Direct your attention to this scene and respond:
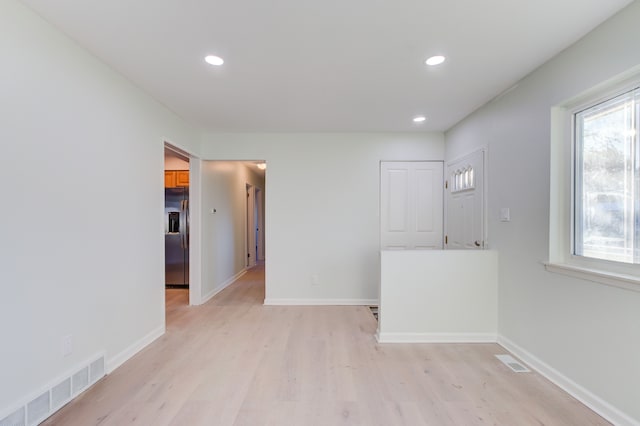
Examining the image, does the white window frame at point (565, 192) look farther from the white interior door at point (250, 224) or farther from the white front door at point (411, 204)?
the white interior door at point (250, 224)

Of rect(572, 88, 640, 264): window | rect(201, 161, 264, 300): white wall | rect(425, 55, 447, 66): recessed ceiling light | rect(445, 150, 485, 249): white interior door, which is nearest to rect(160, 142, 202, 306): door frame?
rect(201, 161, 264, 300): white wall

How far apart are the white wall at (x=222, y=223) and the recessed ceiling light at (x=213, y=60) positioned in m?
2.28

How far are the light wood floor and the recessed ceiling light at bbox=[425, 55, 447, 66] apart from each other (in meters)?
2.45

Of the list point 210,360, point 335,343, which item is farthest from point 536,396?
point 210,360

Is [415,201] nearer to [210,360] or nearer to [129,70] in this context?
[210,360]

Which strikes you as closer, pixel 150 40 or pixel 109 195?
pixel 150 40

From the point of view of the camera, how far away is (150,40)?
2053mm

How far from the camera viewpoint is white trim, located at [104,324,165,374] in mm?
2446

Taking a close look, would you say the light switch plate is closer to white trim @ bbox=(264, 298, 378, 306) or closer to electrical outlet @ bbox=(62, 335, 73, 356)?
white trim @ bbox=(264, 298, 378, 306)

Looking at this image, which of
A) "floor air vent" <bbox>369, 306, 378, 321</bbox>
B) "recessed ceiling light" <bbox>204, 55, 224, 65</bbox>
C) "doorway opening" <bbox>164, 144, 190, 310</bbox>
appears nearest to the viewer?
"recessed ceiling light" <bbox>204, 55, 224, 65</bbox>

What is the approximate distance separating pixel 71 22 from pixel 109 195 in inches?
47.2

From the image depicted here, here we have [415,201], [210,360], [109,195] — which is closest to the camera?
[109,195]

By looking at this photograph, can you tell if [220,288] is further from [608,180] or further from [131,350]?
[608,180]

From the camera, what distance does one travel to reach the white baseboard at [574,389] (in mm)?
1786
